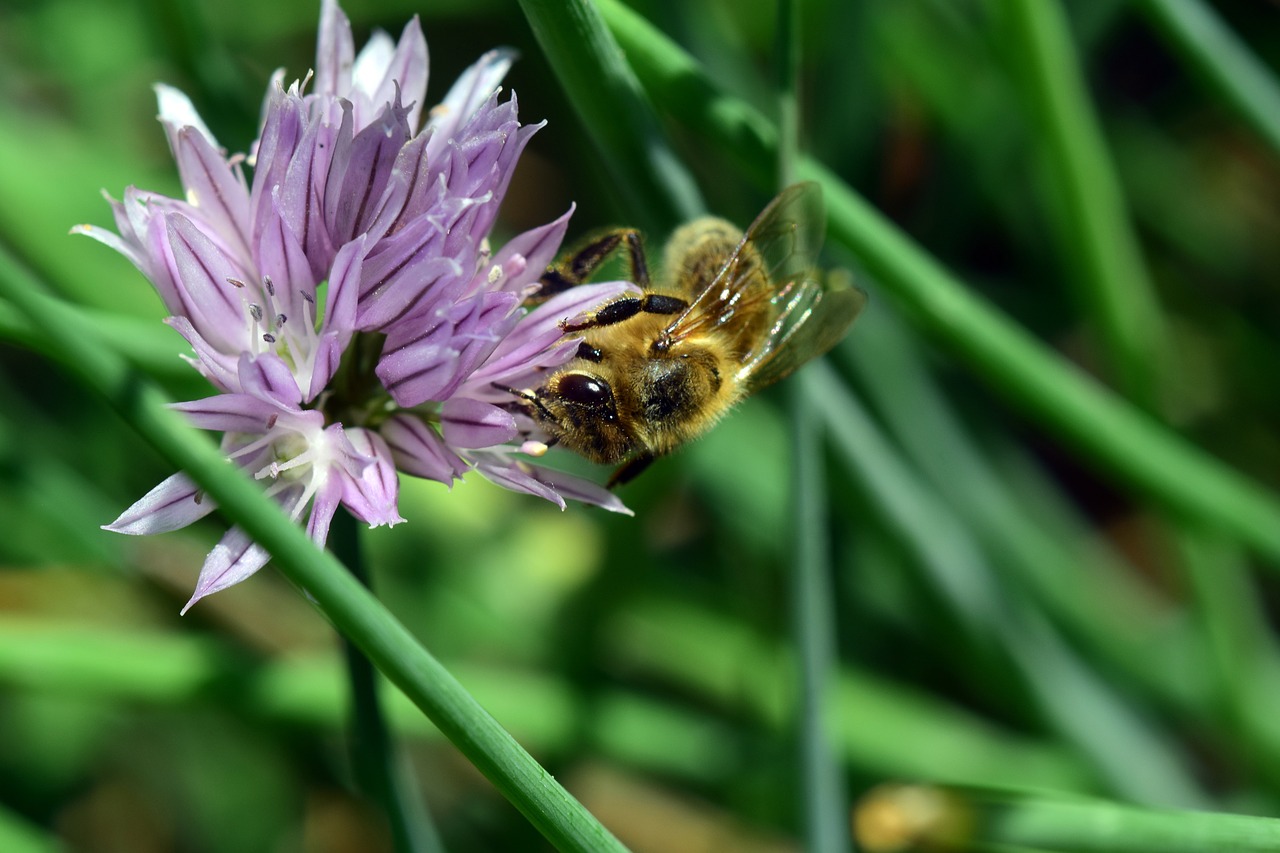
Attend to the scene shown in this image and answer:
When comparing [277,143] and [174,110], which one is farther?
[174,110]

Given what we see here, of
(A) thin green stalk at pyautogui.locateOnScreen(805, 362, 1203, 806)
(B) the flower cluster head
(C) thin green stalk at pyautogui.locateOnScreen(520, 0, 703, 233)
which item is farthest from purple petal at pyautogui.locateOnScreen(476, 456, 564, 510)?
(A) thin green stalk at pyautogui.locateOnScreen(805, 362, 1203, 806)

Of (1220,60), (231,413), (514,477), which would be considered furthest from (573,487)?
(1220,60)

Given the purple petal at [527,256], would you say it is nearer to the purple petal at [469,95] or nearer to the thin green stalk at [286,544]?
the purple petal at [469,95]

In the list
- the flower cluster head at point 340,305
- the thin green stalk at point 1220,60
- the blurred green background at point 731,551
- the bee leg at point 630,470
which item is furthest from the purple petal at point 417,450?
the thin green stalk at point 1220,60

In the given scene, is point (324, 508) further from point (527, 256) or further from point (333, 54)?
point (333, 54)

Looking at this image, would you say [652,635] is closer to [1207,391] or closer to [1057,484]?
[1057,484]

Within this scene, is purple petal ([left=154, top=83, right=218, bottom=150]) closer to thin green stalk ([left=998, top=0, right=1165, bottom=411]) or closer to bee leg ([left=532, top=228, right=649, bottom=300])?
bee leg ([left=532, top=228, right=649, bottom=300])

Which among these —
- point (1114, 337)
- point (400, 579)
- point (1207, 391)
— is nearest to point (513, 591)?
point (400, 579)
